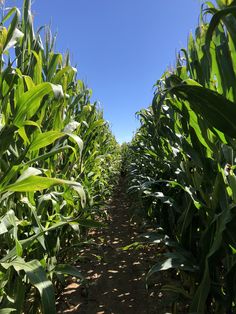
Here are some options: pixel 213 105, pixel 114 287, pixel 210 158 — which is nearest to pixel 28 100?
pixel 213 105

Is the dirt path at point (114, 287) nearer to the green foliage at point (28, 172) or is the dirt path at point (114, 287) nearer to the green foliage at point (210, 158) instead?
the green foliage at point (28, 172)

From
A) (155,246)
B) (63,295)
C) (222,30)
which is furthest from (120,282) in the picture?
(222,30)

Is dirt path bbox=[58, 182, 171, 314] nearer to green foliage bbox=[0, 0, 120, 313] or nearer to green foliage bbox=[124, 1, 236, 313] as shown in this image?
green foliage bbox=[0, 0, 120, 313]

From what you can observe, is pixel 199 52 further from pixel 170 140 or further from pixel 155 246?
pixel 155 246

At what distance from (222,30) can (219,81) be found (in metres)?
0.25

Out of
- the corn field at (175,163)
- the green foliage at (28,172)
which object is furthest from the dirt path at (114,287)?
the corn field at (175,163)

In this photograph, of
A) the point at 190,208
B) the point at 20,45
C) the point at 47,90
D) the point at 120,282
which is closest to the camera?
the point at 47,90

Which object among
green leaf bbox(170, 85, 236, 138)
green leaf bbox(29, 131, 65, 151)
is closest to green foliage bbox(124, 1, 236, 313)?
green leaf bbox(170, 85, 236, 138)

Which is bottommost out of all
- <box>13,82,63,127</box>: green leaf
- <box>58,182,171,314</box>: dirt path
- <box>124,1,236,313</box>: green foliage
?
<box>58,182,171,314</box>: dirt path

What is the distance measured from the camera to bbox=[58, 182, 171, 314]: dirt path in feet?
7.38

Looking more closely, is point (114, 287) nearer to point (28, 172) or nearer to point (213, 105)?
point (28, 172)

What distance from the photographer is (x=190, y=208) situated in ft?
5.33

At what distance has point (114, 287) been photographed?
261 cm

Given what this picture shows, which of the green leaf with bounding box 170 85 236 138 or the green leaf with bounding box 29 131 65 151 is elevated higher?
the green leaf with bounding box 29 131 65 151
